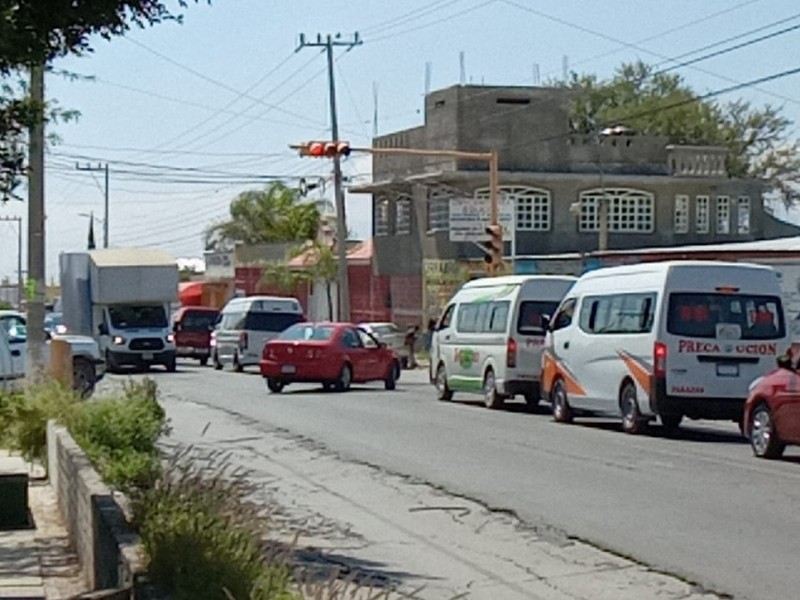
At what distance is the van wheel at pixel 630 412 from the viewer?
77.1ft

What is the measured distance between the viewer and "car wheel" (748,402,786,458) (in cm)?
1939

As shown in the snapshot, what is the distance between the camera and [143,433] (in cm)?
1636

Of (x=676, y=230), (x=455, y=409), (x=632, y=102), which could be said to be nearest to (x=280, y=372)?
(x=455, y=409)

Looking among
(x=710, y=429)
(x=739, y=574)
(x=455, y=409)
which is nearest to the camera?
(x=739, y=574)

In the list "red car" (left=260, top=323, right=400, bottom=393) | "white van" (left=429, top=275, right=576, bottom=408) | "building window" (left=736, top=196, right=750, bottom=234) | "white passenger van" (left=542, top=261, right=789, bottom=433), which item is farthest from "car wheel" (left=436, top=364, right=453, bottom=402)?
"building window" (left=736, top=196, right=750, bottom=234)

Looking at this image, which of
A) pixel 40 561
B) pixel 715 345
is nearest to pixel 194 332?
pixel 715 345

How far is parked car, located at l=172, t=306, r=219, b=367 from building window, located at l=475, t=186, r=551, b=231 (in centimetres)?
1099

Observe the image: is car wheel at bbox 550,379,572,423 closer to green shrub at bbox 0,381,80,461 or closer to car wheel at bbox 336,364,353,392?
green shrub at bbox 0,381,80,461

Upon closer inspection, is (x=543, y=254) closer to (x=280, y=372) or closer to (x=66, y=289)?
(x=66, y=289)

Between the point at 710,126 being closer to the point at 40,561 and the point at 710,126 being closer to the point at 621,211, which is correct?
the point at 621,211

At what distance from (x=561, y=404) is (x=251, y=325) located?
21586 mm

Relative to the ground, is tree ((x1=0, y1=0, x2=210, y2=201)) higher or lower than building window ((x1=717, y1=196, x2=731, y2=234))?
lower

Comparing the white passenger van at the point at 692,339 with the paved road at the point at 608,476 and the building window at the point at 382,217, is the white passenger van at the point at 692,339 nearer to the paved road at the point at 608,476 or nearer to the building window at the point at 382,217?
the paved road at the point at 608,476

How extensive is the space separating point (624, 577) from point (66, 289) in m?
38.0
